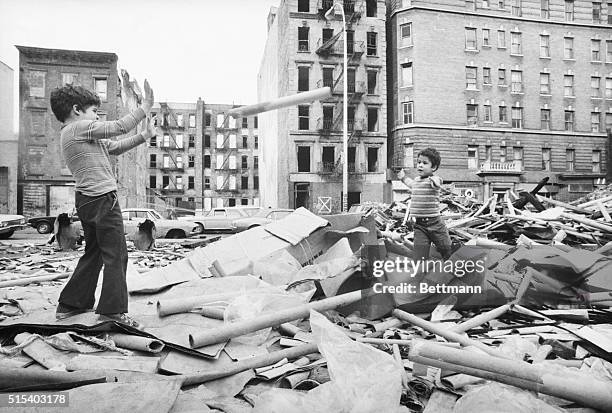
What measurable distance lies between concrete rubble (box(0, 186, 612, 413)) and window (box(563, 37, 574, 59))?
5042mm

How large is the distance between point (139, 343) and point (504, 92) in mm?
8833

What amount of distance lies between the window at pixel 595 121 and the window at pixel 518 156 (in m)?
1.84

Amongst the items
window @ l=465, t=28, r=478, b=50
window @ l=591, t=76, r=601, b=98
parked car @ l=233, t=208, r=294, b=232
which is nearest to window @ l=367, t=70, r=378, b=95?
parked car @ l=233, t=208, r=294, b=232

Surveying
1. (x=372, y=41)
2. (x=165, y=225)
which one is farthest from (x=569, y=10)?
(x=165, y=225)

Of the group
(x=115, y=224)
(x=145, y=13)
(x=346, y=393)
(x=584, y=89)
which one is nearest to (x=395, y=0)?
(x=584, y=89)

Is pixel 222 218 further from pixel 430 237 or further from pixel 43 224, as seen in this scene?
pixel 430 237

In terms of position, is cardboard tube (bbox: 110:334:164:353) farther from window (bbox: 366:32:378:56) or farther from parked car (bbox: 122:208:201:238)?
window (bbox: 366:32:378:56)

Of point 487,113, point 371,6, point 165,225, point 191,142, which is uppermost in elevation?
point 191,142

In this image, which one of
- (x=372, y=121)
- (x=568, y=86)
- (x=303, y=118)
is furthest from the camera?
(x=303, y=118)

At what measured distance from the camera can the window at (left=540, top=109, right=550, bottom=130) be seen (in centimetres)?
754

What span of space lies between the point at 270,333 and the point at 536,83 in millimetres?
8128

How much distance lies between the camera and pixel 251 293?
93.4 inches

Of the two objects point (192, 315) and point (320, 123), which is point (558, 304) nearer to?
point (192, 315)

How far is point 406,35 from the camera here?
28.5 feet
